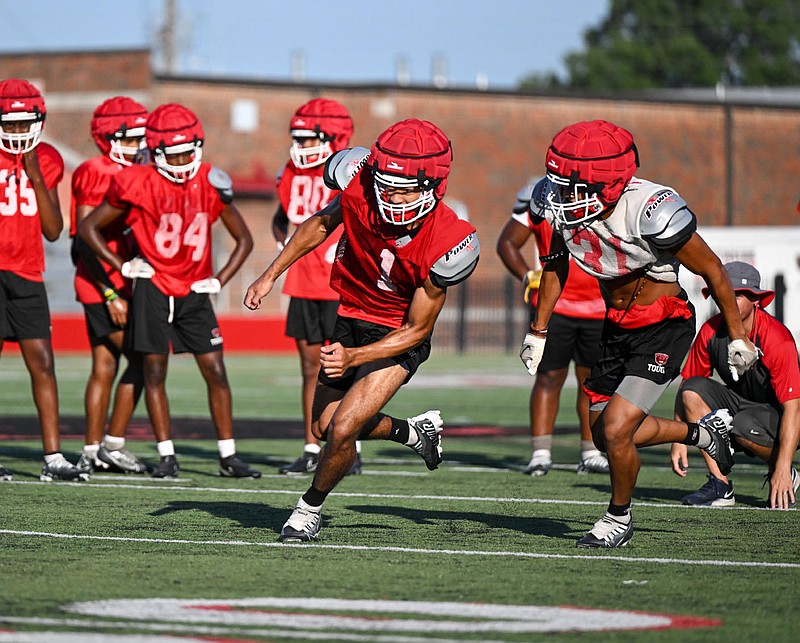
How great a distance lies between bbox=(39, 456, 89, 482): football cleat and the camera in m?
8.05

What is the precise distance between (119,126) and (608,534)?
4410mm

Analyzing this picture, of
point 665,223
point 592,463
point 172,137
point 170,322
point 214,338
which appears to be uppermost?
point 172,137

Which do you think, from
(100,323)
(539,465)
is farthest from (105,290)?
(539,465)

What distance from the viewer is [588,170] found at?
5699 mm

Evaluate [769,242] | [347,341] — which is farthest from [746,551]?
[769,242]

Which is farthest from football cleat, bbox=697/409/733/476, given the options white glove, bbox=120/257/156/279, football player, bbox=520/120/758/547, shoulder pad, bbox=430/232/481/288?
white glove, bbox=120/257/156/279

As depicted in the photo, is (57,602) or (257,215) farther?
(257,215)

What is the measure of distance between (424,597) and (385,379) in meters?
1.33

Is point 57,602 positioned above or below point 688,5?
below

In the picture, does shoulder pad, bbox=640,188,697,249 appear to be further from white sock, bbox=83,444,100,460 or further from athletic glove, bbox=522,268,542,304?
white sock, bbox=83,444,100,460

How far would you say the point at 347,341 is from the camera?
6.24 m

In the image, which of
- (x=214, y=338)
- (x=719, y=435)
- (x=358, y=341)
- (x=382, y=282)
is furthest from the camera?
(x=214, y=338)

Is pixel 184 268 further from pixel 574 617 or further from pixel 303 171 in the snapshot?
pixel 574 617

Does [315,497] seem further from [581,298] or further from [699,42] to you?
[699,42]
